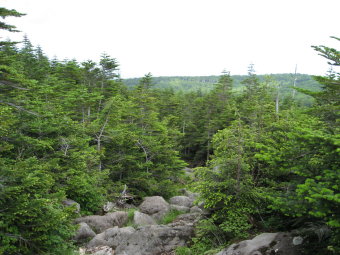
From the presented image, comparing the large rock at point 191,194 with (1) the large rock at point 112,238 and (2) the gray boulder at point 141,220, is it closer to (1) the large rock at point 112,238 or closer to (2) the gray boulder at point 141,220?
(2) the gray boulder at point 141,220

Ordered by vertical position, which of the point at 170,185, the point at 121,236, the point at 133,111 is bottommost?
the point at 170,185

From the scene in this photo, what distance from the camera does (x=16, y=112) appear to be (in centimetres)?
1225

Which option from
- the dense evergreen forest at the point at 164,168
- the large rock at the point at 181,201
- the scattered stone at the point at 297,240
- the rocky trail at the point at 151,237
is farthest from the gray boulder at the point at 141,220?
the scattered stone at the point at 297,240

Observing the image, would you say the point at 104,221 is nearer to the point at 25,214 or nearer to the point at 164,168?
the point at 25,214

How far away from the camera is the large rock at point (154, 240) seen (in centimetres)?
982

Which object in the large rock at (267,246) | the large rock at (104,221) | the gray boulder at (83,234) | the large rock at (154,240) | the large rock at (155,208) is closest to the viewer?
the large rock at (267,246)

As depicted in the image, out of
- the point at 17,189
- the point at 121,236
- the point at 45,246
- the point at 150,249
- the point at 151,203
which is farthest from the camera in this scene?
the point at 151,203

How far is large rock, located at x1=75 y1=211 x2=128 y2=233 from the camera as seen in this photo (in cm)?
1266

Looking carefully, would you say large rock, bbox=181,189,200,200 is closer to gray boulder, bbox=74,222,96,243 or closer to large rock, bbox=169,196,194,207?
large rock, bbox=169,196,194,207

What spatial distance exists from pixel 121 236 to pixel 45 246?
3.49 m

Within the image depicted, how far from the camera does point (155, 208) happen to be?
15805 millimetres

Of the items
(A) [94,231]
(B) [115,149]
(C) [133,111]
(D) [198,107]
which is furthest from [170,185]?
(D) [198,107]

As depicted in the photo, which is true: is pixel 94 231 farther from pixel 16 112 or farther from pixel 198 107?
pixel 198 107

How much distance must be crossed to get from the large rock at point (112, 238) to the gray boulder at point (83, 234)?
75 centimetres
